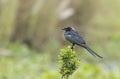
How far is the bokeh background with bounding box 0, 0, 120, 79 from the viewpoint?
1179cm

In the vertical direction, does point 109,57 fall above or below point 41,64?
above

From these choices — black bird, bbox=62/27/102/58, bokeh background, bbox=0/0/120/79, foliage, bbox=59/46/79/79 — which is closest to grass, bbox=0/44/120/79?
bokeh background, bbox=0/0/120/79

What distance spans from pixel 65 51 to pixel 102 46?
404 inches

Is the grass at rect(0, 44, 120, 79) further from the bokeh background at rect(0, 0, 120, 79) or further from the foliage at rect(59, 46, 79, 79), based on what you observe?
the foliage at rect(59, 46, 79, 79)

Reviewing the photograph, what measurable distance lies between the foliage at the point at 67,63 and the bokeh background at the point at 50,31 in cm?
590

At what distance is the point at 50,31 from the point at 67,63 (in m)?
9.21

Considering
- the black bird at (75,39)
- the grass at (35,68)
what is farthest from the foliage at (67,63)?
the grass at (35,68)

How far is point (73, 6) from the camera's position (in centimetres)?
1407

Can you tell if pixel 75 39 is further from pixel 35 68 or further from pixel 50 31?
pixel 50 31

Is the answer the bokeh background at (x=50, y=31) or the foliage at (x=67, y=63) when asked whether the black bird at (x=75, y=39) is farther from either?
the bokeh background at (x=50, y=31)

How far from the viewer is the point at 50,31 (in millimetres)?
13328

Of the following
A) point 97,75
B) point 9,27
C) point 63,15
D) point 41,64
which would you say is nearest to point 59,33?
point 63,15

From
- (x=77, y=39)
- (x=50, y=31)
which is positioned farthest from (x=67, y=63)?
(x=50, y=31)

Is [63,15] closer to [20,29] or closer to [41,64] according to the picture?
[20,29]
